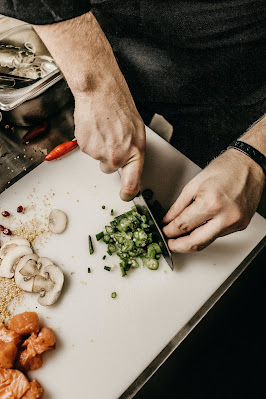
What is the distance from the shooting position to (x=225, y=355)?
1994mm

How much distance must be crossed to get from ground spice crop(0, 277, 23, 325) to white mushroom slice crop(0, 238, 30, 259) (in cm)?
12

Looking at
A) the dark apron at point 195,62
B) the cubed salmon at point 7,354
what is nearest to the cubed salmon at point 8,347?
the cubed salmon at point 7,354

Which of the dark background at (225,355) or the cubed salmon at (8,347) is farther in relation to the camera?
the dark background at (225,355)

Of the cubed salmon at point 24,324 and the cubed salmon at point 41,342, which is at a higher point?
the cubed salmon at point 24,324

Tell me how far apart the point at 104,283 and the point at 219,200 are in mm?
602

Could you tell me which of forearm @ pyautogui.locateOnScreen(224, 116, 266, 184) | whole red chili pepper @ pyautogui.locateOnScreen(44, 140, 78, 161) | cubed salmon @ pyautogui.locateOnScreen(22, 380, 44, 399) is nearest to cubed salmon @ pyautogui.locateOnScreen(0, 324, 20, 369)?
cubed salmon @ pyautogui.locateOnScreen(22, 380, 44, 399)

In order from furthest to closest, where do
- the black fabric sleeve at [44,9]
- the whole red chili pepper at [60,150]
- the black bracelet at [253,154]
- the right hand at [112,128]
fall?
the whole red chili pepper at [60,150] < the black bracelet at [253,154] < the right hand at [112,128] < the black fabric sleeve at [44,9]

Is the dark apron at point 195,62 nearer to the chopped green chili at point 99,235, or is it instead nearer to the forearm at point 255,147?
the forearm at point 255,147

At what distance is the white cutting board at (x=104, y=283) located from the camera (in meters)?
1.34

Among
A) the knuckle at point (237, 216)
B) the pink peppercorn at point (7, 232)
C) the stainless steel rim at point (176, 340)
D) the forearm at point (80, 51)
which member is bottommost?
the stainless steel rim at point (176, 340)

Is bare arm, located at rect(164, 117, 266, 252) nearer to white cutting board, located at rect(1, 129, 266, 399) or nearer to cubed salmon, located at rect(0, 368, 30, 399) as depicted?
white cutting board, located at rect(1, 129, 266, 399)

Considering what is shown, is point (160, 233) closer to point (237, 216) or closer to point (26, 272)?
point (237, 216)

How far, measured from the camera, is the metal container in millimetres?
1591

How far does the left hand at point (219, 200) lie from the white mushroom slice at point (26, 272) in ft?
1.87
